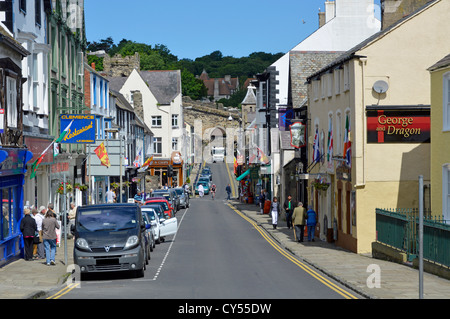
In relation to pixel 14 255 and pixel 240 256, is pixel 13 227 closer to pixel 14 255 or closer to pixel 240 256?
pixel 14 255

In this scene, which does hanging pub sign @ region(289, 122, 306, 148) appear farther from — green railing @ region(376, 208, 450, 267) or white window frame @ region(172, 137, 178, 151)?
white window frame @ region(172, 137, 178, 151)

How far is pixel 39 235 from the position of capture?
25.6 meters

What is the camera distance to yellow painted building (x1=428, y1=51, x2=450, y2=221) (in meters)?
23.0

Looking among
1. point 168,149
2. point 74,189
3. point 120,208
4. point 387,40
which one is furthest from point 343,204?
point 168,149

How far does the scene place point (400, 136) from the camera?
93.7 ft

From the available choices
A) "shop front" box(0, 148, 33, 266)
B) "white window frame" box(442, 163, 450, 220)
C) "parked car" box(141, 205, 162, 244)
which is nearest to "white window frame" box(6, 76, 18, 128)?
"shop front" box(0, 148, 33, 266)

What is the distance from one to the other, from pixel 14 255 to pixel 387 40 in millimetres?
16373

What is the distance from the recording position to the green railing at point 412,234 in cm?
1981

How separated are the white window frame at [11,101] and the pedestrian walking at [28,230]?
10.0 ft

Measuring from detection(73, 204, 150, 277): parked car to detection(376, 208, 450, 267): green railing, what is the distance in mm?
8365

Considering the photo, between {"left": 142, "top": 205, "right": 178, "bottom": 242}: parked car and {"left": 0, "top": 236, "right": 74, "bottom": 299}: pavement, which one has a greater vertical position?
{"left": 142, "top": 205, "right": 178, "bottom": 242}: parked car

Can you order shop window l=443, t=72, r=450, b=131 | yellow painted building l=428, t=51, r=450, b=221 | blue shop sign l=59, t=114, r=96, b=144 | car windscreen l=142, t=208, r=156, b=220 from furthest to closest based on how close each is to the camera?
1. blue shop sign l=59, t=114, r=96, b=144
2. car windscreen l=142, t=208, r=156, b=220
3. yellow painted building l=428, t=51, r=450, b=221
4. shop window l=443, t=72, r=450, b=131

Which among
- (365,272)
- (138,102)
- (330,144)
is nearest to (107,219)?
(365,272)

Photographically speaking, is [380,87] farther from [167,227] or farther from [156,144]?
[156,144]
